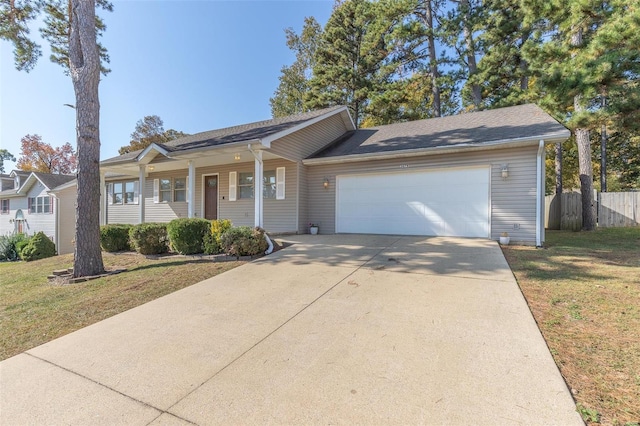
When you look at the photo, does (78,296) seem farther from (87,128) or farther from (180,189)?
(180,189)

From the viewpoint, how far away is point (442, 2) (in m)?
16.8

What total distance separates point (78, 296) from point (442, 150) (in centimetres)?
879

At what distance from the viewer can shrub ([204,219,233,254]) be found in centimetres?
674

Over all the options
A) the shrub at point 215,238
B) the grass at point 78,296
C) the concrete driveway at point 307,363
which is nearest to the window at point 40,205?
the grass at point 78,296

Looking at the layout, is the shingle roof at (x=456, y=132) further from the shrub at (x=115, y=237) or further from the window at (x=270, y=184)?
the shrub at (x=115, y=237)

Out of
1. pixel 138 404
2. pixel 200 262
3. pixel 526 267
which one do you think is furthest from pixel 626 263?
pixel 200 262

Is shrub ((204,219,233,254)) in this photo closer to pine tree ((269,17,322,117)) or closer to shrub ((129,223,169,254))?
shrub ((129,223,169,254))

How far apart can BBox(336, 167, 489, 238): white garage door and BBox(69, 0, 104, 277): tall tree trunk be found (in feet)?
22.0

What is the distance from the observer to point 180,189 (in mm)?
12820

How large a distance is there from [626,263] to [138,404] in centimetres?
787

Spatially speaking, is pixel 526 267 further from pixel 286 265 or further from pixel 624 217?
pixel 624 217

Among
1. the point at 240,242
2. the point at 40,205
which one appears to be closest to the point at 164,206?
the point at 240,242

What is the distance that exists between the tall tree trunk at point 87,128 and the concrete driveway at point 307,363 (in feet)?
10.5

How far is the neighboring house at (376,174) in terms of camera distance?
306 inches
